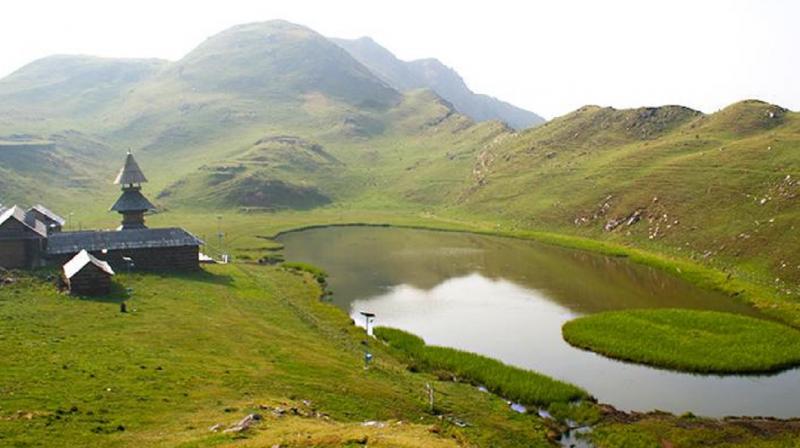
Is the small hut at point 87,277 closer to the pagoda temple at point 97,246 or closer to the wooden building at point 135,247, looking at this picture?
the pagoda temple at point 97,246

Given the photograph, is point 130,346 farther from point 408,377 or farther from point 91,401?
point 408,377

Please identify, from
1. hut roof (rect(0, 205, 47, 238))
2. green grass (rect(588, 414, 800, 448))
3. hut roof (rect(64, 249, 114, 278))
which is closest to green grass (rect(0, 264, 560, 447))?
hut roof (rect(64, 249, 114, 278))

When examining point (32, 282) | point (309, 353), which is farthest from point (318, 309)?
point (32, 282)

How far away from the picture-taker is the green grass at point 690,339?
4659cm

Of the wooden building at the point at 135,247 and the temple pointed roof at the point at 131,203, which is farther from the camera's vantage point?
the temple pointed roof at the point at 131,203

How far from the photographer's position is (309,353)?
44.2m

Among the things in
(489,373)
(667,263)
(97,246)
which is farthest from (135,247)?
(667,263)

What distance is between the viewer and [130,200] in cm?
8525

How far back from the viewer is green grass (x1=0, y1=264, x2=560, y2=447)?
2659 centimetres

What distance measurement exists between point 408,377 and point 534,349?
1337 cm

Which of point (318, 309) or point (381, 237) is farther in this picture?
point (381, 237)

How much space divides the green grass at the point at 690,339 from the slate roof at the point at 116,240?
42795 mm

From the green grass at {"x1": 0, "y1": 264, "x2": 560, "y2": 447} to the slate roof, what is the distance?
7.36m

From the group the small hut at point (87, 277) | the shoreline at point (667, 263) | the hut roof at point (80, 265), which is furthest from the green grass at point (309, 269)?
the shoreline at point (667, 263)
